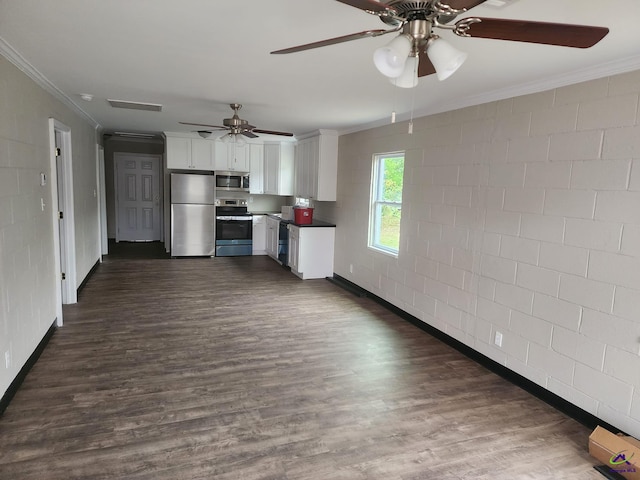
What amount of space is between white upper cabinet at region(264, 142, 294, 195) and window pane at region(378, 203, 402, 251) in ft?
11.1

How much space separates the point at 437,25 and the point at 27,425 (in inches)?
121

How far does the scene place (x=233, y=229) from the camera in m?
8.11

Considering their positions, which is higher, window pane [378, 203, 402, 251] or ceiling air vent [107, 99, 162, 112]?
ceiling air vent [107, 99, 162, 112]

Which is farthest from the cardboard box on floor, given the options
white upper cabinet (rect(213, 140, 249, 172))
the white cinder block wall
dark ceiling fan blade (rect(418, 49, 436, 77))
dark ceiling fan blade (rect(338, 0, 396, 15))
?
white upper cabinet (rect(213, 140, 249, 172))

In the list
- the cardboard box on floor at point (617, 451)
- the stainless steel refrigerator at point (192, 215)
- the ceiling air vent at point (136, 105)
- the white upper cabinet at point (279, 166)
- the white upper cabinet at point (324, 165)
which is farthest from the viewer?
the white upper cabinet at point (279, 166)

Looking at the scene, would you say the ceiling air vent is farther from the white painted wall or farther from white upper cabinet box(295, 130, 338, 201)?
white upper cabinet box(295, 130, 338, 201)

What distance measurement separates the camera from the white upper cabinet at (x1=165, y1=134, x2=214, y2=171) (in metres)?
7.48

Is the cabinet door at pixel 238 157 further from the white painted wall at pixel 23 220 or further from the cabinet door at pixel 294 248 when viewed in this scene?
the white painted wall at pixel 23 220

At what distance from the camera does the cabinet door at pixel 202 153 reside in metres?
7.64

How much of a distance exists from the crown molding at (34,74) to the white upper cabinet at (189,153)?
235cm

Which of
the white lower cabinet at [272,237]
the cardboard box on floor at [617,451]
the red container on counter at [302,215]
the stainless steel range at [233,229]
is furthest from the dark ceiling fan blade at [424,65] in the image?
the stainless steel range at [233,229]

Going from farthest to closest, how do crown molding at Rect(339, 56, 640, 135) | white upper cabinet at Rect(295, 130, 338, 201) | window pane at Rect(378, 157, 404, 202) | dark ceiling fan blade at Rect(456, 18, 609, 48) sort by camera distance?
white upper cabinet at Rect(295, 130, 338, 201) < window pane at Rect(378, 157, 404, 202) < crown molding at Rect(339, 56, 640, 135) < dark ceiling fan blade at Rect(456, 18, 609, 48)

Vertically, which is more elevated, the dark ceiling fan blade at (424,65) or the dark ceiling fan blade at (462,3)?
the dark ceiling fan blade at (462,3)

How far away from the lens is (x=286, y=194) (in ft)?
27.3
